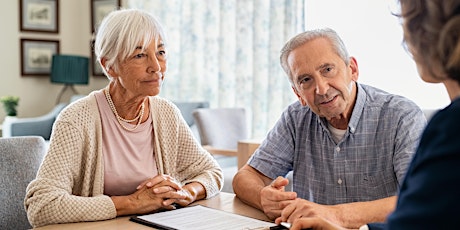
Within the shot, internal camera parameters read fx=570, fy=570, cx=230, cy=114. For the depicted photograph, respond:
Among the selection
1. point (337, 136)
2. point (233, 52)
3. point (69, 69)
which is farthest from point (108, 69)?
point (69, 69)

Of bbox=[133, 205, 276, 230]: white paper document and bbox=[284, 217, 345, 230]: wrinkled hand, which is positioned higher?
bbox=[284, 217, 345, 230]: wrinkled hand

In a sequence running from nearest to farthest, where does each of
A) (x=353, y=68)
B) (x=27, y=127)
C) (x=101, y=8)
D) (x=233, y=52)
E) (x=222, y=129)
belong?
(x=353, y=68) < (x=222, y=129) < (x=233, y=52) < (x=27, y=127) < (x=101, y=8)

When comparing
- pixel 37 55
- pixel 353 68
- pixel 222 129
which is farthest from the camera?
pixel 37 55

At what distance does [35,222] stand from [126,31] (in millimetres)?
656

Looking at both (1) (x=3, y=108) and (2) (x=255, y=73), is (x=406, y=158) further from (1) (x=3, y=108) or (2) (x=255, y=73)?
(1) (x=3, y=108)

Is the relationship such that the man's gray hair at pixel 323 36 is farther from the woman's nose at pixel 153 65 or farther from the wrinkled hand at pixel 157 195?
the wrinkled hand at pixel 157 195

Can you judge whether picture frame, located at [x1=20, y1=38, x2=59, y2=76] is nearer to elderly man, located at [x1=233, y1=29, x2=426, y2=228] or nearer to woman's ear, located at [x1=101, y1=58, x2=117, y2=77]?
woman's ear, located at [x1=101, y1=58, x2=117, y2=77]

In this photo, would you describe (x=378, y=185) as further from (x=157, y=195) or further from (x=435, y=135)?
(x=435, y=135)

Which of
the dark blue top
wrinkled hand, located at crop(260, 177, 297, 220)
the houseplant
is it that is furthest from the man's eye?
the houseplant

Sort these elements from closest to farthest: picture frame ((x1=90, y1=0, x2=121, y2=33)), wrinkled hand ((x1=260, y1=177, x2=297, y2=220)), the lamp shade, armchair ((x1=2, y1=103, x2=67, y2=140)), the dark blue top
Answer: the dark blue top → wrinkled hand ((x1=260, y1=177, x2=297, y2=220)) → armchair ((x1=2, y1=103, x2=67, y2=140)) → the lamp shade → picture frame ((x1=90, y1=0, x2=121, y2=33))

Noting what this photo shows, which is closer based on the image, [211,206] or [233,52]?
[211,206]

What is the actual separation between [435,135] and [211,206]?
1.05 metres

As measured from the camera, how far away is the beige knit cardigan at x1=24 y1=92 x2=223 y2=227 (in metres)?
1.56

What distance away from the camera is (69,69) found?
598cm
